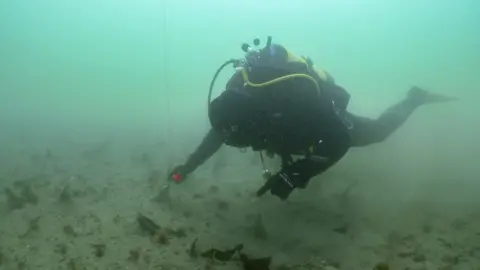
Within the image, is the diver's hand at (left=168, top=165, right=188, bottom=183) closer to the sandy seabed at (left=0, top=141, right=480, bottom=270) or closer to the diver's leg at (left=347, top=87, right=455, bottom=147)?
the sandy seabed at (left=0, top=141, right=480, bottom=270)

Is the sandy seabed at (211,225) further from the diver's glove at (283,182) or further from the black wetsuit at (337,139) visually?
the black wetsuit at (337,139)

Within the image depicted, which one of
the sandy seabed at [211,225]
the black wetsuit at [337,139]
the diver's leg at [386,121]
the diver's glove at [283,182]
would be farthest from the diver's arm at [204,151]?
the diver's leg at [386,121]

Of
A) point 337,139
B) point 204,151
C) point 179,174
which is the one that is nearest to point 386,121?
point 337,139

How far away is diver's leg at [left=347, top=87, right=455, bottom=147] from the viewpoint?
217 inches

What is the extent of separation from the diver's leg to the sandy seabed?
0.71m

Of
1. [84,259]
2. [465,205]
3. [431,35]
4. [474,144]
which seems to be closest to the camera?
[84,259]

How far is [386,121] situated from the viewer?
6.00 metres

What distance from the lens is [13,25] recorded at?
300 feet

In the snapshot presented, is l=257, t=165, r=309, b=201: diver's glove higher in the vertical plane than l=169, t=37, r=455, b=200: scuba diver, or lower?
lower

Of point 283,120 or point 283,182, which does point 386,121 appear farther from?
point 283,182

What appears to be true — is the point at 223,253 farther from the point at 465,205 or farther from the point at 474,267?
the point at 465,205

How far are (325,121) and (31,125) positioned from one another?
10.1 meters

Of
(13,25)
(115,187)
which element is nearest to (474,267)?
(115,187)

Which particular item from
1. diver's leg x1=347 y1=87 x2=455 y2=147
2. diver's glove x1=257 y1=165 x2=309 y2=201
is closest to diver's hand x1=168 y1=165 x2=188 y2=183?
diver's glove x1=257 y1=165 x2=309 y2=201
